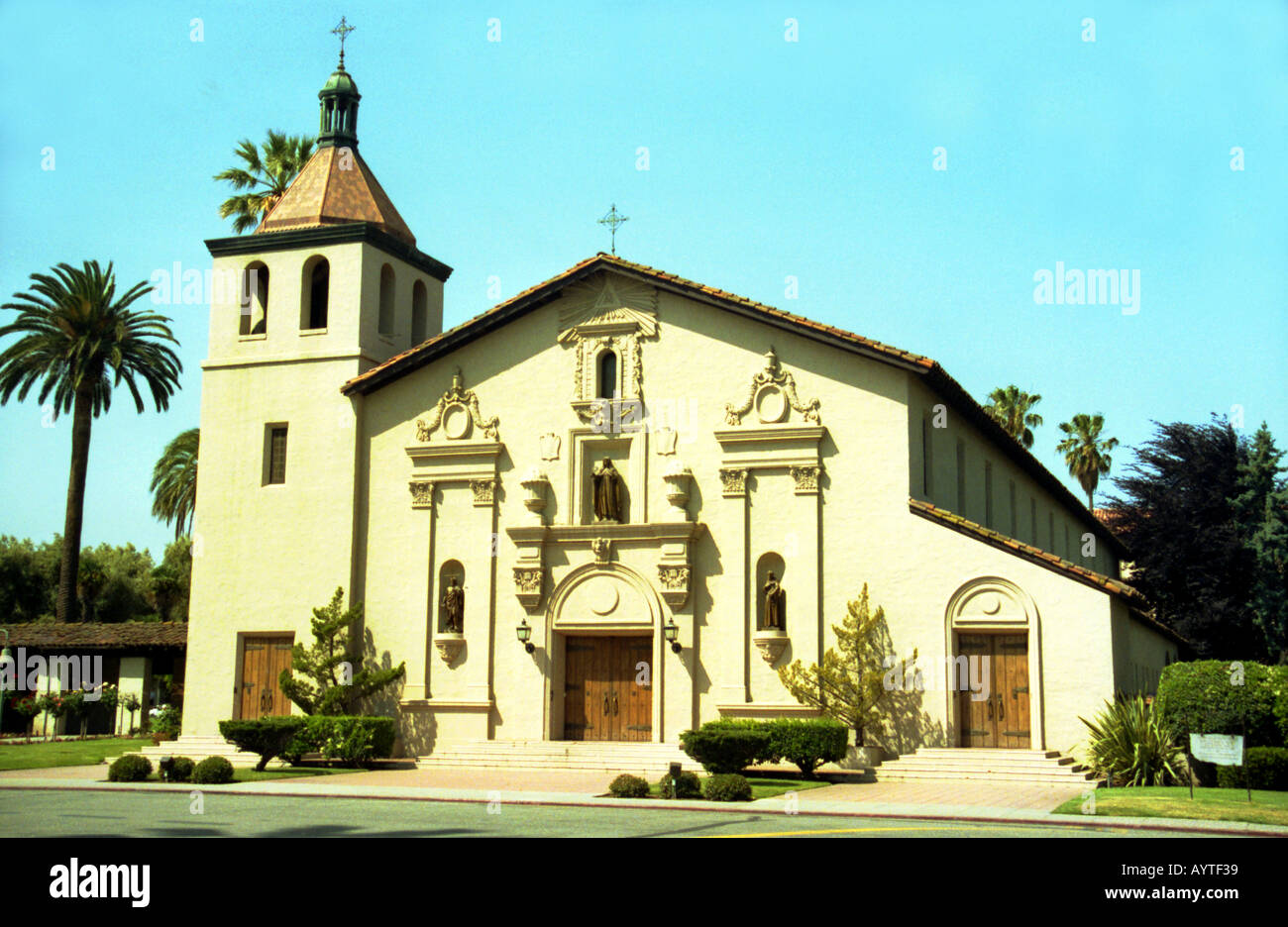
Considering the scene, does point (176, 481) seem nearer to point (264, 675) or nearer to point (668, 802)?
point (264, 675)

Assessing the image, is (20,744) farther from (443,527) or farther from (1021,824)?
(1021,824)

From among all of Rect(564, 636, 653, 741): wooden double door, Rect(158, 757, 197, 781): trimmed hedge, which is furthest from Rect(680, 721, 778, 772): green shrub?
Rect(158, 757, 197, 781): trimmed hedge

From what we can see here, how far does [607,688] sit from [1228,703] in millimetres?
13946

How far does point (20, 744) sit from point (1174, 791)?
3363 cm

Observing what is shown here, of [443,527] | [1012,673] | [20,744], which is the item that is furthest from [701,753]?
[20,744]

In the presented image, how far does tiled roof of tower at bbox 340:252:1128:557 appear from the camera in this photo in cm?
3022

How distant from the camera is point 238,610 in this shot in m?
33.8

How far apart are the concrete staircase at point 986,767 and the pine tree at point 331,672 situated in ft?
41.0

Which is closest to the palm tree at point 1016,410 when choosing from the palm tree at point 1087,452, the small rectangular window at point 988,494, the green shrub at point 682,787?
the palm tree at point 1087,452

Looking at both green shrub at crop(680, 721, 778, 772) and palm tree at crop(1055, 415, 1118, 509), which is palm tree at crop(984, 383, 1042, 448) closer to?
palm tree at crop(1055, 415, 1118, 509)

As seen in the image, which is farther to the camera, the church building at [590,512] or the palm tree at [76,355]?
the palm tree at [76,355]

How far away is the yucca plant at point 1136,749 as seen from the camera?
25.1m

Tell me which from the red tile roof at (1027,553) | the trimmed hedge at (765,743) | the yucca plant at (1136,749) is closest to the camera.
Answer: the yucca plant at (1136,749)

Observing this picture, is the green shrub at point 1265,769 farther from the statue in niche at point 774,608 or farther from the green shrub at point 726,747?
the statue in niche at point 774,608
